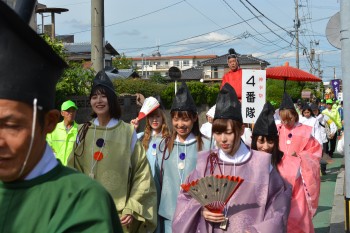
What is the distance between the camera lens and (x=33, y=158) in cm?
226

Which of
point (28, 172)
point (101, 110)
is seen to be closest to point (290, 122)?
point (101, 110)

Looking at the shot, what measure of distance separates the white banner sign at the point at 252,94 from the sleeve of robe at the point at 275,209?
4513mm

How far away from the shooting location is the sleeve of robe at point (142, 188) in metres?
5.29

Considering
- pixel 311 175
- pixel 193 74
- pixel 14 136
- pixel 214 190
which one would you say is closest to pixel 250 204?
pixel 214 190

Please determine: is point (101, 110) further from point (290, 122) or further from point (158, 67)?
point (158, 67)

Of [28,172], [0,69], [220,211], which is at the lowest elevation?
[220,211]

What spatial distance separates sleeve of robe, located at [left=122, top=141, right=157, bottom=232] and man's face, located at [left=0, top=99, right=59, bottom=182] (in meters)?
3.10

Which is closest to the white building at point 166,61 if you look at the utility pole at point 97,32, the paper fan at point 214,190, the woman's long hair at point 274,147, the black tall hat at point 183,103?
the utility pole at point 97,32

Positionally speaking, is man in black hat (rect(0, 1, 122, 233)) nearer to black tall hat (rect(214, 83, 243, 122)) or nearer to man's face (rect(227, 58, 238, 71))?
black tall hat (rect(214, 83, 243, 122))

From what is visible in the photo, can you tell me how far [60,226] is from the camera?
7.21 feet

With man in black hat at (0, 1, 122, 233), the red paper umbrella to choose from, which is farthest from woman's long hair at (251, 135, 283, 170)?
the red paper umbrella

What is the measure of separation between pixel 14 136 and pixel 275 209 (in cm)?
289

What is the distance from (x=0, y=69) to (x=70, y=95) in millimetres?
9168

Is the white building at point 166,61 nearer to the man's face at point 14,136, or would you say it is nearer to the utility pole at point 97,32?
the utility pole at point 97,32
